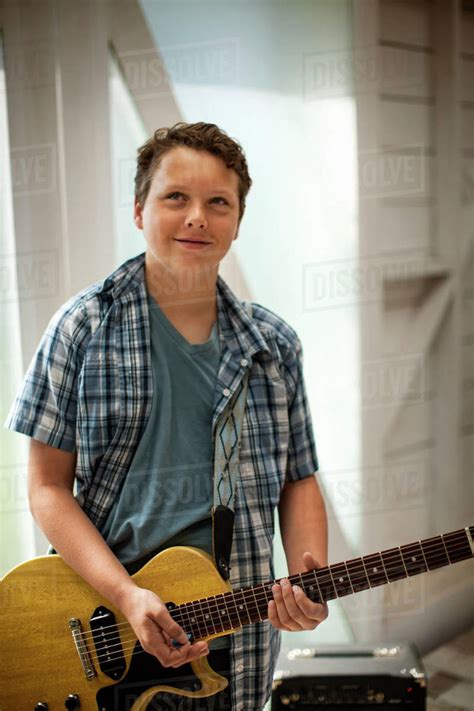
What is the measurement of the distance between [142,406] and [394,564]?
1.91ft

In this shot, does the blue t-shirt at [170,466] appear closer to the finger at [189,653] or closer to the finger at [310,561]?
the finger at [189,653]

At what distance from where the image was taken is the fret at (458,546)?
143 cm

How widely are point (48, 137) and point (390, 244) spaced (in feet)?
3.67

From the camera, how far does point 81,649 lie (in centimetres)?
154

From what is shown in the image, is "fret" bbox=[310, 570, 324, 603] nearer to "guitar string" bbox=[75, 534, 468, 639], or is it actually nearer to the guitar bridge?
"guitar string" bbox=[75, 534, 468, 639]

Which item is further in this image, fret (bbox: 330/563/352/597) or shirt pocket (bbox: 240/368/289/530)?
shirt pocket (bbox: 240/368/289/530)

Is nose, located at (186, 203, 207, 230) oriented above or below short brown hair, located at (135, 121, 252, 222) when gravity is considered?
below

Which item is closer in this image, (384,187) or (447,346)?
(384,187)

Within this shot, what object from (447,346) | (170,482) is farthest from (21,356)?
(447,346)

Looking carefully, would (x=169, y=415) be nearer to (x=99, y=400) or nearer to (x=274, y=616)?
(x=99, y=400)

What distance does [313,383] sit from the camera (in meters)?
2.49

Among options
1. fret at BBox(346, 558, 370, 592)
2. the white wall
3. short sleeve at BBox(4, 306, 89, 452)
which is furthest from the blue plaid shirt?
the white wall

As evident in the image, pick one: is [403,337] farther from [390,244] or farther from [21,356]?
[21,356]

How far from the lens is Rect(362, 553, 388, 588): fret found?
58.1 inches
